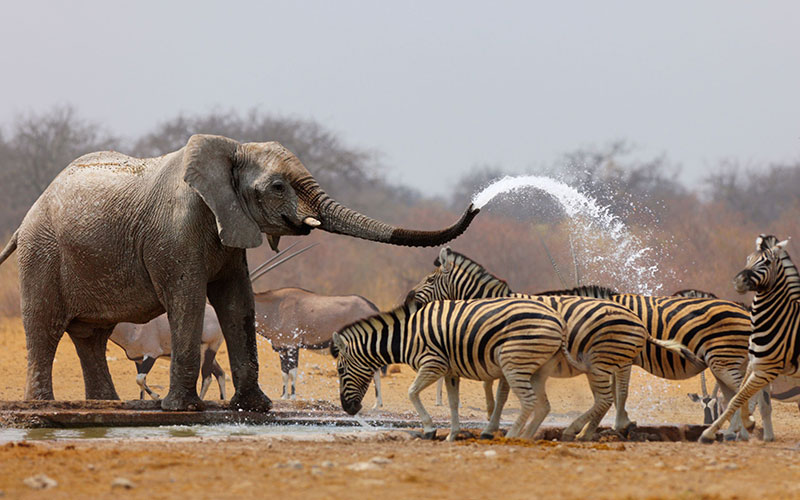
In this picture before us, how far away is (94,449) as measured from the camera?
21.5 feet

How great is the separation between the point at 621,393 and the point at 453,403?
1.46 metres

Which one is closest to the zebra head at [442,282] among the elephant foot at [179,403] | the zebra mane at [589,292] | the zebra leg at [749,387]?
the zebra mane at [589,292]

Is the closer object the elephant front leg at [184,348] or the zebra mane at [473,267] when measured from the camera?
the elephant front leg at [184,348]

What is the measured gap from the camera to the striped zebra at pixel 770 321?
7.93 m

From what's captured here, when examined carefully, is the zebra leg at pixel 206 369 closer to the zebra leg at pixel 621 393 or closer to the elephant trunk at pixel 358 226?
the elephant trunk at pixel 358 226

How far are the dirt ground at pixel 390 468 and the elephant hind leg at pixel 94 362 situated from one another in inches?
154

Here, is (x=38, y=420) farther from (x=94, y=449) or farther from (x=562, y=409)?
(x=562, y=409)

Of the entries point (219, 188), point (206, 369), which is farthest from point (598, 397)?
point (206, 369)

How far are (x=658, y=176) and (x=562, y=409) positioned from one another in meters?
14.3

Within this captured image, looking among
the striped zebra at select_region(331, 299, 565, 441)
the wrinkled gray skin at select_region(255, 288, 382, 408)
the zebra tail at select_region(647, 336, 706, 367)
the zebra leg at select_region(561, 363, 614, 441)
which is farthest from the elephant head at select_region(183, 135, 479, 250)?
the wrinkled gray skin at select_region(255, 288, 382, 408)

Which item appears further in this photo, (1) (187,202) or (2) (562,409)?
(2) (562,409)

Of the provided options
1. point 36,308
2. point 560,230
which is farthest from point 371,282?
point 36,308

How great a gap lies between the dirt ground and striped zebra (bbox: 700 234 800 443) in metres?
0.46

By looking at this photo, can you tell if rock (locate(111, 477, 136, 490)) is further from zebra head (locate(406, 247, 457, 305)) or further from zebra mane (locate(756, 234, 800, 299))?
zebra head (locate(406, 247, 457, 305))
